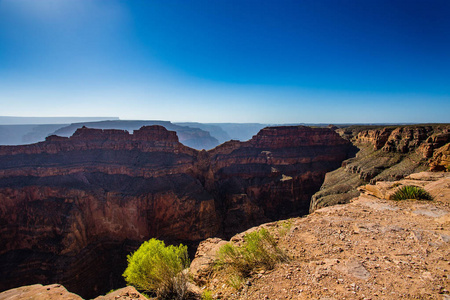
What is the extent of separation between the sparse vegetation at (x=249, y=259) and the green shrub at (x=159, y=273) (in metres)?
2.28

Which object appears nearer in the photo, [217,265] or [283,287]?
[283,287]

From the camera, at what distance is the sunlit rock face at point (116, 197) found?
3302 cm

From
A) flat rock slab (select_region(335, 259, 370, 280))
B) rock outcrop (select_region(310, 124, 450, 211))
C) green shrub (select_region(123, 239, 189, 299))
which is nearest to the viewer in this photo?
flat rock slab (select_region(335, 259, 370, 280))

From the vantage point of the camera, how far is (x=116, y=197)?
39.3 meters

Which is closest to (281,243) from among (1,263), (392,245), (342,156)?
(392,245)

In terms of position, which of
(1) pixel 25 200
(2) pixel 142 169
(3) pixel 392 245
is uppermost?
(3) pixel 392 245

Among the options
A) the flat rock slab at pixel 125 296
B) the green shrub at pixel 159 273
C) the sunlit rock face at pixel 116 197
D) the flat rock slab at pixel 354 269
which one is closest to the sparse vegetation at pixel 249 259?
the green shrub at pixel 159 273

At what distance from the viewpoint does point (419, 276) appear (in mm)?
7844

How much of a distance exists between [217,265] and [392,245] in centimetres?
871

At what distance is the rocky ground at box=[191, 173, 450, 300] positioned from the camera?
25.1 ft

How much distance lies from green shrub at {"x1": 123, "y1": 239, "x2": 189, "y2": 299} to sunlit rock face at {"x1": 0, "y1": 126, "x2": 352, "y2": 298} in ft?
87.5

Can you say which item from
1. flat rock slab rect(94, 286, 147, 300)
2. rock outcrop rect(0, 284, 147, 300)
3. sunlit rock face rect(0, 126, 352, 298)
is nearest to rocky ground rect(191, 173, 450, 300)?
flat rock slab rect(94, 286, 147, 300)

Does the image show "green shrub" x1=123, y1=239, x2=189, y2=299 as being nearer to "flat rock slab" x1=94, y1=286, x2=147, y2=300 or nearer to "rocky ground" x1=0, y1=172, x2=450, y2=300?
"flat rock slab" x1=94, y1=286, x2=147, y2=300

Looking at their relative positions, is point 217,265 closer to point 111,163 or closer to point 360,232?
point 360,232
